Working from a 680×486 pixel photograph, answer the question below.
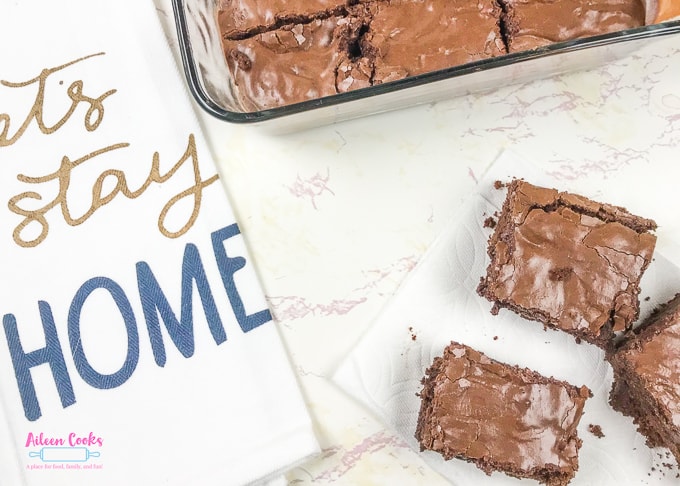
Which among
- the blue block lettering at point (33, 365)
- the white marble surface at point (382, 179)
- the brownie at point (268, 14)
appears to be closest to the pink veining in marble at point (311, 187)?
the white marble surface at point (382, 179)

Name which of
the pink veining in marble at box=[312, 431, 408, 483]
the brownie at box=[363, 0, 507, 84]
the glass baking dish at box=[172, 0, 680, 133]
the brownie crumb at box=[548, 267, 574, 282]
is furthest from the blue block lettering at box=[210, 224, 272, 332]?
the brownie crumb at box=[548, 267, 574, 282]

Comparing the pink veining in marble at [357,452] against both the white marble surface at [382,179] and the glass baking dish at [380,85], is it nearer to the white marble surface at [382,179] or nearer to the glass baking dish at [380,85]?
the white marble surface at [382,179]

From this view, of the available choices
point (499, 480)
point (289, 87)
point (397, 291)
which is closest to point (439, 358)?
point (397, 291)

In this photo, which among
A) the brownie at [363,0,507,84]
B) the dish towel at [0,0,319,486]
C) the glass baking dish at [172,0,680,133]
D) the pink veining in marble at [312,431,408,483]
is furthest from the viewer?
the pink veining in marble at [312,431,408,483]

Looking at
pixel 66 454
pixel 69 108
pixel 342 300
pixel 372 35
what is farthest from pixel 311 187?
pixel 66 454

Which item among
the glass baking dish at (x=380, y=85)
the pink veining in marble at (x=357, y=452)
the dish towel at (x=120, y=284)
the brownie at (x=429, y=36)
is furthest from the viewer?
the pink veining in marble at (x=357, y=452)

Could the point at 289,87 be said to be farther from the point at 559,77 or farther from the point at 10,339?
the point at 10,339

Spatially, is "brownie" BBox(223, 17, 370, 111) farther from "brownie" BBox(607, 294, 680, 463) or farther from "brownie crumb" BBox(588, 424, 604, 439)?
"brownie crumb" BBox(588, 424, 604, 439)
